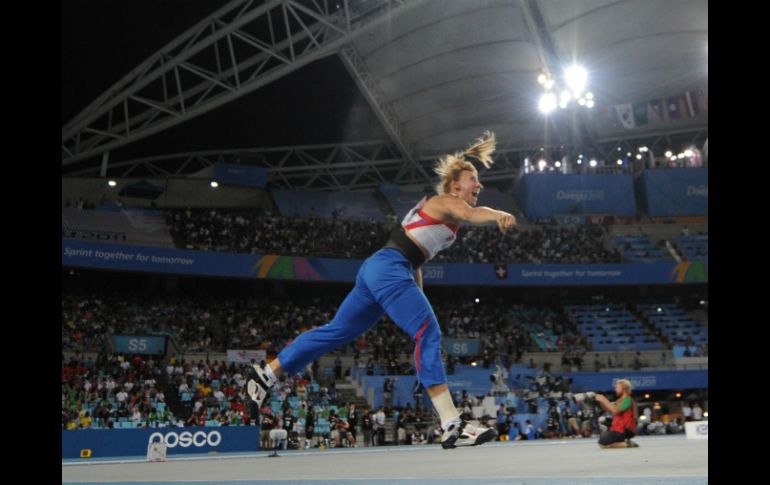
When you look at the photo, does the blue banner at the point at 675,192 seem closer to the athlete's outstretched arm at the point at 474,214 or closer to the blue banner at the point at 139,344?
the blue banner at the point at 139,344

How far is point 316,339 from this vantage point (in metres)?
5.12

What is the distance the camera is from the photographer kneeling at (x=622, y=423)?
484 inches

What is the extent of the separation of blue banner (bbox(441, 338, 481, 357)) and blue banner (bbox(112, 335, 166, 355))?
1181 centimetres

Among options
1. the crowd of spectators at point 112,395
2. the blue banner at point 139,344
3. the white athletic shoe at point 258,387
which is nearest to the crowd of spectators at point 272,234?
the blue banner at point 139,344

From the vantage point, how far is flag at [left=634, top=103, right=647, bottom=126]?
34.1 m

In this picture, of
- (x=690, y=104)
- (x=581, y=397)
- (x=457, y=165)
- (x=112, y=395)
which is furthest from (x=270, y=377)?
(x=690, y=104)

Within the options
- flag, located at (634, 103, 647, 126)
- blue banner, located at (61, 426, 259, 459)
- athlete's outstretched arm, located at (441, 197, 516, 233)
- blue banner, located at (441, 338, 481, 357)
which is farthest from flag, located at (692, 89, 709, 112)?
athlete's outstretched arm, located at (441, 197, 516, 233)

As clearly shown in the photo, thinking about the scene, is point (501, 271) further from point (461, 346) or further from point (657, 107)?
point (657, 107)

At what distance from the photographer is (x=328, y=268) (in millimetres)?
32312

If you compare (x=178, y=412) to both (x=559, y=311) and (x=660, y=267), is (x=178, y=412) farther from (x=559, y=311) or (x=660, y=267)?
(x=660, y=267)

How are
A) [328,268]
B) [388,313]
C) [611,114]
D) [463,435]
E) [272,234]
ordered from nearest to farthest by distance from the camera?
[463,435], [388,313], [328,268], [272,234], [611,114]

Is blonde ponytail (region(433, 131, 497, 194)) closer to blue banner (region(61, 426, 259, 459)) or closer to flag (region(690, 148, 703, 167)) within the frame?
blue banner (region(61, 426, 259, 459))

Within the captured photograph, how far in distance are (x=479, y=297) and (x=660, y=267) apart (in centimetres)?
930

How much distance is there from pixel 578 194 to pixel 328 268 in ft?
53.3
